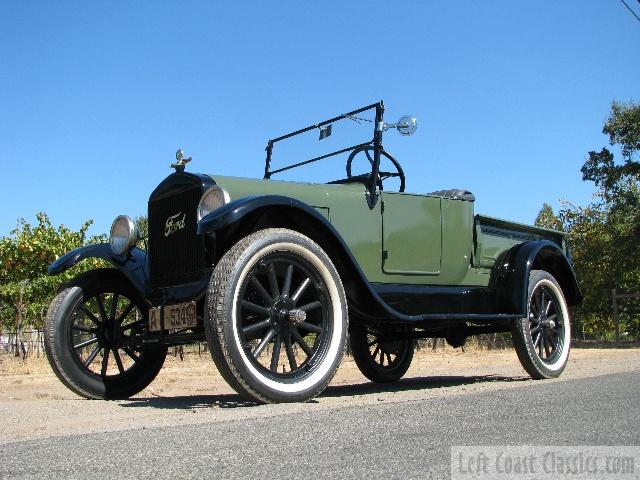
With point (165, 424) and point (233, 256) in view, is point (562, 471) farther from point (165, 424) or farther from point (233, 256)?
point (233, 256)

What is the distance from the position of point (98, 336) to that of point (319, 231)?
2012mm

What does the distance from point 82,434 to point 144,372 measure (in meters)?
2.72

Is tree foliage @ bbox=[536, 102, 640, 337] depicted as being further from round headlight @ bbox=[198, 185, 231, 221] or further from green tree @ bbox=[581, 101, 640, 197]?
round headlight @ bbox=[198, 185, 231, 221]

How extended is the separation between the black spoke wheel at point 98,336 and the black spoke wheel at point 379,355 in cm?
216

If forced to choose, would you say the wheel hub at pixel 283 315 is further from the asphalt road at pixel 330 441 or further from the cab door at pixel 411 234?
the cab door at pixel 411 234

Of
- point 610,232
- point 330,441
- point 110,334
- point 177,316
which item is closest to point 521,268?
point 177,316

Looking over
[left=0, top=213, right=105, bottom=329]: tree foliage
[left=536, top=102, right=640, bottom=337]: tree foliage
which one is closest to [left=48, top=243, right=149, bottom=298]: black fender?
[left=536, top=102, right=640, bottom=337]: tree foliage

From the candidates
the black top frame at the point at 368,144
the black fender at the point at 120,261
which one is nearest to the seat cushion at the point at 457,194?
the black top frame at the point at 368,144

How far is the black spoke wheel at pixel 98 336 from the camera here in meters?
5.19

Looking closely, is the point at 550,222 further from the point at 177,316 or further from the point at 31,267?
the point at 177,316

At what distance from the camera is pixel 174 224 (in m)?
5.11

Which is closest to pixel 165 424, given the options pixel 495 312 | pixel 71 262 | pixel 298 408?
pixel 298 408

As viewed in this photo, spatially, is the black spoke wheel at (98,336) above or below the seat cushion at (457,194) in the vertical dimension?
below

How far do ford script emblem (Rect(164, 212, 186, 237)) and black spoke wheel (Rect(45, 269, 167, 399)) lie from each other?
30.6 inches
